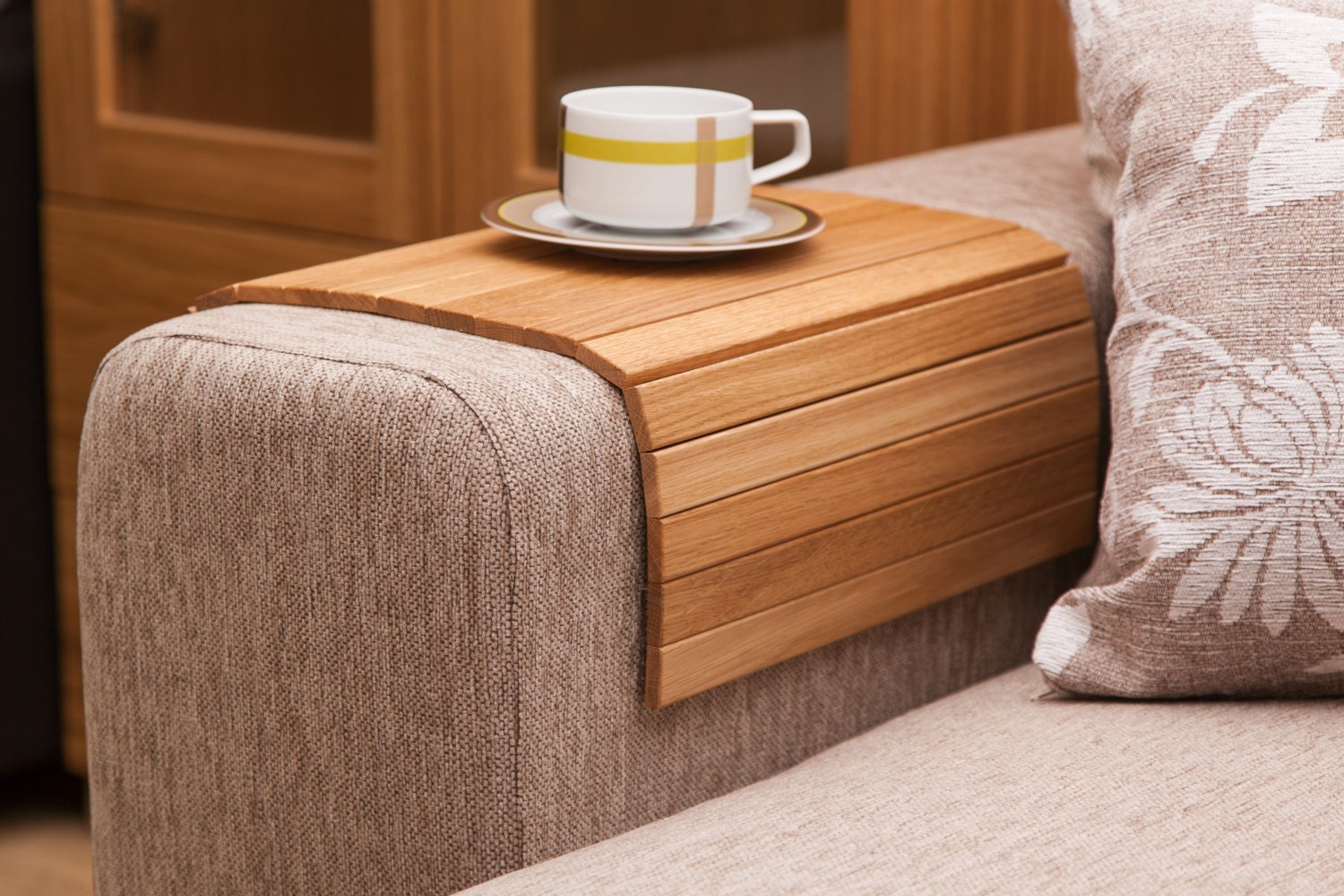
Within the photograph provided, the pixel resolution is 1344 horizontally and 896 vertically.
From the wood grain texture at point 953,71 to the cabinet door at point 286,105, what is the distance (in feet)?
1.28

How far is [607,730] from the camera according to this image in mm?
747

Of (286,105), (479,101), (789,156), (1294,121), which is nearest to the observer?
(1294,121)

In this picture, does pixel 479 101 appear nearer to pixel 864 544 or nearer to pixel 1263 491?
pixel 864 544

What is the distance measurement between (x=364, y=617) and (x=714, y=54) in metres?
0.98

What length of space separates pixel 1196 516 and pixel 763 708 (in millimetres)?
255

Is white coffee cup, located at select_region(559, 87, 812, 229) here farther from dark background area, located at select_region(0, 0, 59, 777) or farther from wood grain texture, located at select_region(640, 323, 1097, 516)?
dark background area, located at select_region(0, 0, 59, 777)

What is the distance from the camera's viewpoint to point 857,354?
82 cm

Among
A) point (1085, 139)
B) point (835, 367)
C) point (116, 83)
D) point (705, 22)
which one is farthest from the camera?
point (116, 83)

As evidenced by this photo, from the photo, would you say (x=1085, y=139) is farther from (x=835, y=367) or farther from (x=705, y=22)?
(x=705, y=22)

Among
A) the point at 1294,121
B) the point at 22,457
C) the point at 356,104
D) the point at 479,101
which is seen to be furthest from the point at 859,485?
the point at 22,457

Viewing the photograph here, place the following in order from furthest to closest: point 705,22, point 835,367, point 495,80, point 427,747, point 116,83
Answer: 1. point 116,83
2. point 495,80
3. point 705,22
4. point 835,367
5. point 427,747

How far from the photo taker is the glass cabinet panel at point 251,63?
5.65 ft

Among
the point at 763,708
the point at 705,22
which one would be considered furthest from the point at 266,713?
the point at 705,22

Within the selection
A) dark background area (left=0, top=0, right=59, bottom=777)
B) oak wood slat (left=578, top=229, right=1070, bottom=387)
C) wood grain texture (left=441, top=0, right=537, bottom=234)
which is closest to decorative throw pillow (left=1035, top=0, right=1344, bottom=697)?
oak wood slat (left=578, top=229, right=1070, bottom=387)
